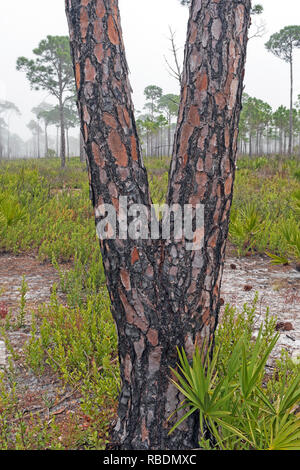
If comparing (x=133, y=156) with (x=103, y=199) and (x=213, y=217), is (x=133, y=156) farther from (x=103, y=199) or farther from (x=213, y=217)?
(x=213, y=217)

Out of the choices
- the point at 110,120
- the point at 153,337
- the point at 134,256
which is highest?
the point at 110,120

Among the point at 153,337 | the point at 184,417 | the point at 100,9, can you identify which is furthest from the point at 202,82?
the point at 184,417

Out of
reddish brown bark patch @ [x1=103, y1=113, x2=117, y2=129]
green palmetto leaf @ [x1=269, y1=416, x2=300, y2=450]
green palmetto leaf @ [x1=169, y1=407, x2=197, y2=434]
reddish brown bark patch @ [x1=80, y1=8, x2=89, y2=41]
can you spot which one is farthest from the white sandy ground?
reddish brown bark patch @ [x1=80, y1=8, x2=89, y2=41]

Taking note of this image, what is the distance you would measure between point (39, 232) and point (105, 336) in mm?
3578

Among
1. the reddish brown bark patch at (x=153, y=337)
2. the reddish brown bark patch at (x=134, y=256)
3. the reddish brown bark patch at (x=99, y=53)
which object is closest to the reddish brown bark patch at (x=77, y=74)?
the reddish brown bark patch at (x=99, y=53)

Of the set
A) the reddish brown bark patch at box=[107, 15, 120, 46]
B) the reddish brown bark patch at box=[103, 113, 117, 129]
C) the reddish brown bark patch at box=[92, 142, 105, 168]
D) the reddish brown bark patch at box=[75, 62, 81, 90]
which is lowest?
the reddish brown bark patch at box=[92, 142, 105, 168]

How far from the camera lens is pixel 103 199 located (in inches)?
66.7

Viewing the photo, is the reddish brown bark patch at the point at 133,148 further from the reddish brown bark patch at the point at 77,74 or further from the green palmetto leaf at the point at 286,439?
the green palmetto leaf at the point at 286,439

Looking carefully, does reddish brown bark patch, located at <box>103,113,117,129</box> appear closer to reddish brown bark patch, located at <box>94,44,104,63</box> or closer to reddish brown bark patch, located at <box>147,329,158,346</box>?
reddish brown bark patch, located at <box>94,44,104,63</box>

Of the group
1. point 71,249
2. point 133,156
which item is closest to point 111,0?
point 133,156

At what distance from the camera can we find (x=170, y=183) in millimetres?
1788

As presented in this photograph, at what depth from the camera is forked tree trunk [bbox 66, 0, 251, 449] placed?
1.60 metres

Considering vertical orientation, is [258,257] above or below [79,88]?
below

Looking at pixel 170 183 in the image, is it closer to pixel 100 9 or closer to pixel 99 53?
pixel 99 53
